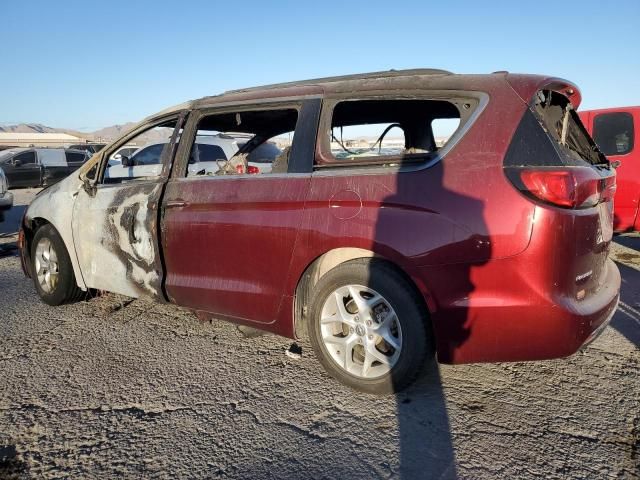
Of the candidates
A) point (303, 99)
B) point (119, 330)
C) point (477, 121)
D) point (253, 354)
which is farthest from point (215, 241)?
point (477, 121)

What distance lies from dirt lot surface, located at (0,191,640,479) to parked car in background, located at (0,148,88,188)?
16.0 metres

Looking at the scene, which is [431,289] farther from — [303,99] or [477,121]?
[303,99]

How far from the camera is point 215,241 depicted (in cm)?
318

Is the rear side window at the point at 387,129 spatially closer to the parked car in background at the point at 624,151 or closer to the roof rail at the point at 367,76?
the roof rail at the point at 367,76

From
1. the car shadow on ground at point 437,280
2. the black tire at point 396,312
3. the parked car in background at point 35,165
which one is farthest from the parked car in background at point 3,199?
the parked car in background at point 35,165

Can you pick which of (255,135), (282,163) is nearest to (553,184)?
(282,163)

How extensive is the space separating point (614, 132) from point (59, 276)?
23.6 ft

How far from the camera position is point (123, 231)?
3.64 meters

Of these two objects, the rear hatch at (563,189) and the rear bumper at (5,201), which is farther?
the rear bumper at (5,201)

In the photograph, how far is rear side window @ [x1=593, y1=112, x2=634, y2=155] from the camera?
6410mm

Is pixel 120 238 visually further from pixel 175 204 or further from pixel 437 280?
pixel 437 280

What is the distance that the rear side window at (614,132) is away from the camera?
21.0 ft

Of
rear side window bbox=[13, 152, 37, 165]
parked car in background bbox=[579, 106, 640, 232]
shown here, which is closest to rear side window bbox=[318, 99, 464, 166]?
parked car in background bbox=[579, 106, 640, 232]

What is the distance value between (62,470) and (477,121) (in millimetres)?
2640
